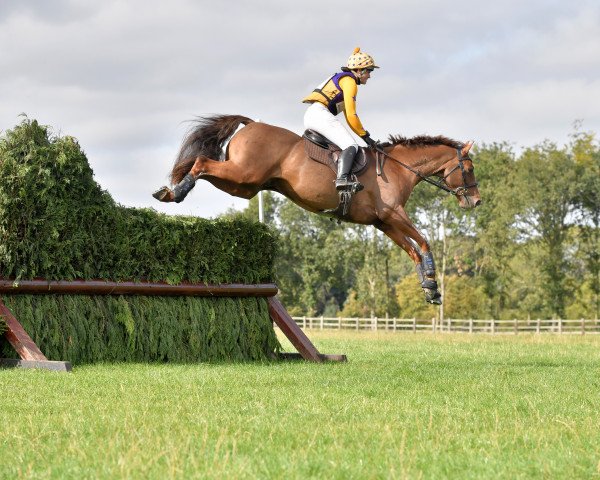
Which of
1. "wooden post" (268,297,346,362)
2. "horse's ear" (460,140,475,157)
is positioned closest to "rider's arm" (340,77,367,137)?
"horse's ear" (460,140,475,157)

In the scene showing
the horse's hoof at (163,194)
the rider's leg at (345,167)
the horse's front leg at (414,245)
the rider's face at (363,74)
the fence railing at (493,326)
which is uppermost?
the rider's face at (363,74)

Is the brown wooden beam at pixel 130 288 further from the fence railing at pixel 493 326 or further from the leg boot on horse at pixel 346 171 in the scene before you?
the fence railing at pixel 493 326

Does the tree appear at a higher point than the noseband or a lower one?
higher

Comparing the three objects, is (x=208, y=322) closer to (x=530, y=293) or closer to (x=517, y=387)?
(x=517, y=387)

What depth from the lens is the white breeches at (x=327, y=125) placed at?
10.0m

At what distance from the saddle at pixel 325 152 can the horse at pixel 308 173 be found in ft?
0.21

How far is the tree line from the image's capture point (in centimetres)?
4591

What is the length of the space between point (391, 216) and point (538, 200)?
37100 mm

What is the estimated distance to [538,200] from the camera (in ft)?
149

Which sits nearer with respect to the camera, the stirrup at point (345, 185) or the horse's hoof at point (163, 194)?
the horse's hoof at point (163, 194)

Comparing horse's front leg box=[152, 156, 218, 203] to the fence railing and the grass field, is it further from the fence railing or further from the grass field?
the fence railing

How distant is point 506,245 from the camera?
1876 inches

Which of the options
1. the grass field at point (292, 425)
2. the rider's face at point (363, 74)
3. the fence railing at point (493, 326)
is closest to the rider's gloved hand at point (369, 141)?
the rider's face at point (363, 74)

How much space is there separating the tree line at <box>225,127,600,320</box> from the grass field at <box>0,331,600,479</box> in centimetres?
3688
